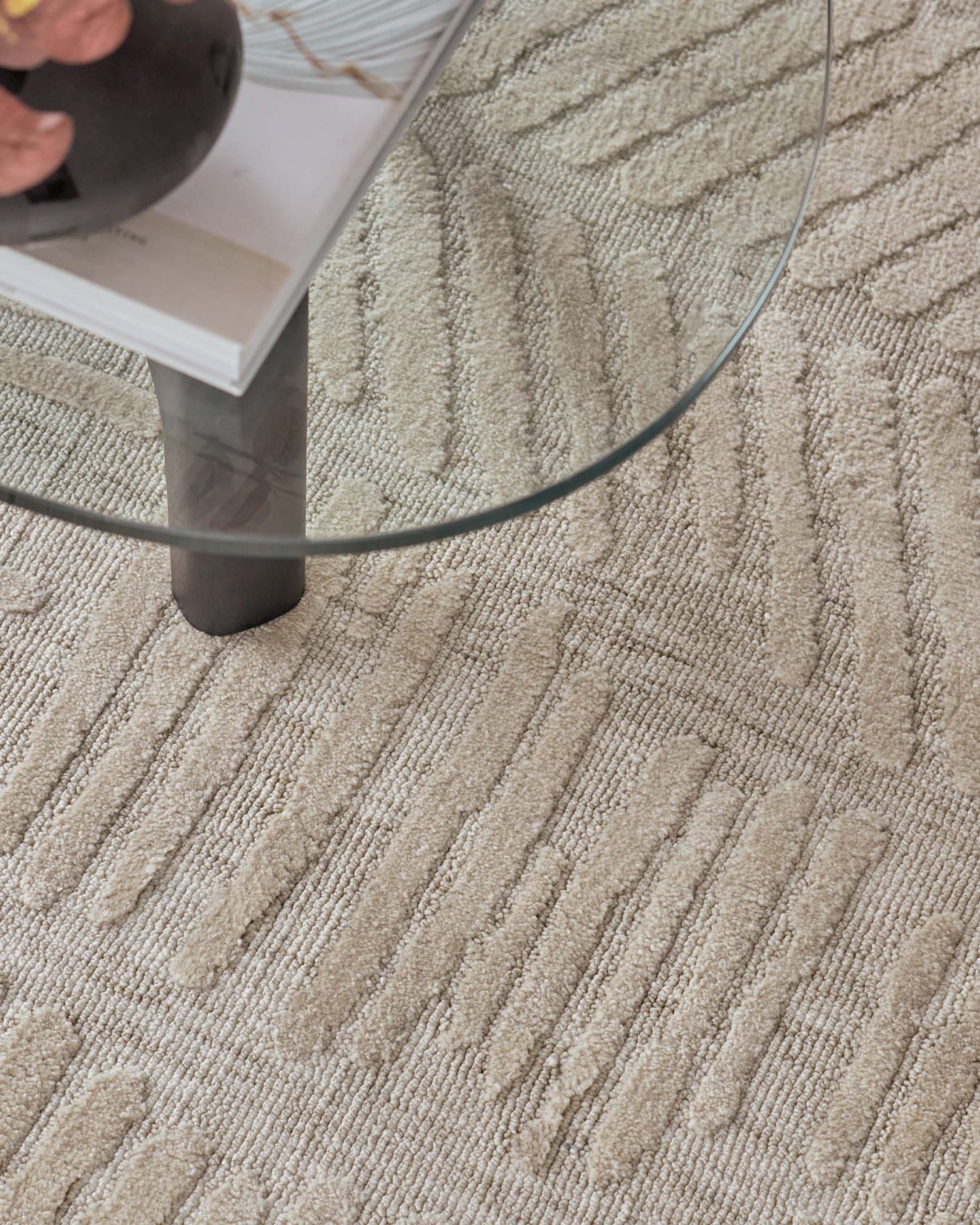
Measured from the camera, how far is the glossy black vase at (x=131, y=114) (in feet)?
1.51

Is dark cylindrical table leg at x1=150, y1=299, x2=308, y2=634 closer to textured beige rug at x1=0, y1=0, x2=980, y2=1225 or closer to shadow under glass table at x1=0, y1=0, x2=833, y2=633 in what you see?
shadow under glass table at x1=0, y1=0, x2=833, y2=633

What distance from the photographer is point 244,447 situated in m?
0.57

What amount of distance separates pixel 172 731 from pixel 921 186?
677 mm

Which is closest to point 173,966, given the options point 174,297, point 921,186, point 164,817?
point 164,817

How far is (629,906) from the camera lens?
0.77 metres

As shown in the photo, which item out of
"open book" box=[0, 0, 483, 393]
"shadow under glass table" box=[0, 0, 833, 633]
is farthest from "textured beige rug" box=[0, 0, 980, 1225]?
"open book" box=[0, 0, 483, 393]

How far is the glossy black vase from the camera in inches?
18.1

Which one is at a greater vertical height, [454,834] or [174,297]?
[174,297]

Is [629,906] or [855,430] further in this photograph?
[855,430]

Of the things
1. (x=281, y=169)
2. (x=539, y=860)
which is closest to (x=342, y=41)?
(x=281, y=169)

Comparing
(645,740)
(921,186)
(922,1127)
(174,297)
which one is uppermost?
(174,297)

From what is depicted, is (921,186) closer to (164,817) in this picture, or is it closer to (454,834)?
(454,834)

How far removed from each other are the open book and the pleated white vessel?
0.01 m

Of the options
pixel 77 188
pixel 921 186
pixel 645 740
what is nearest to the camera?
pixel 77 188
